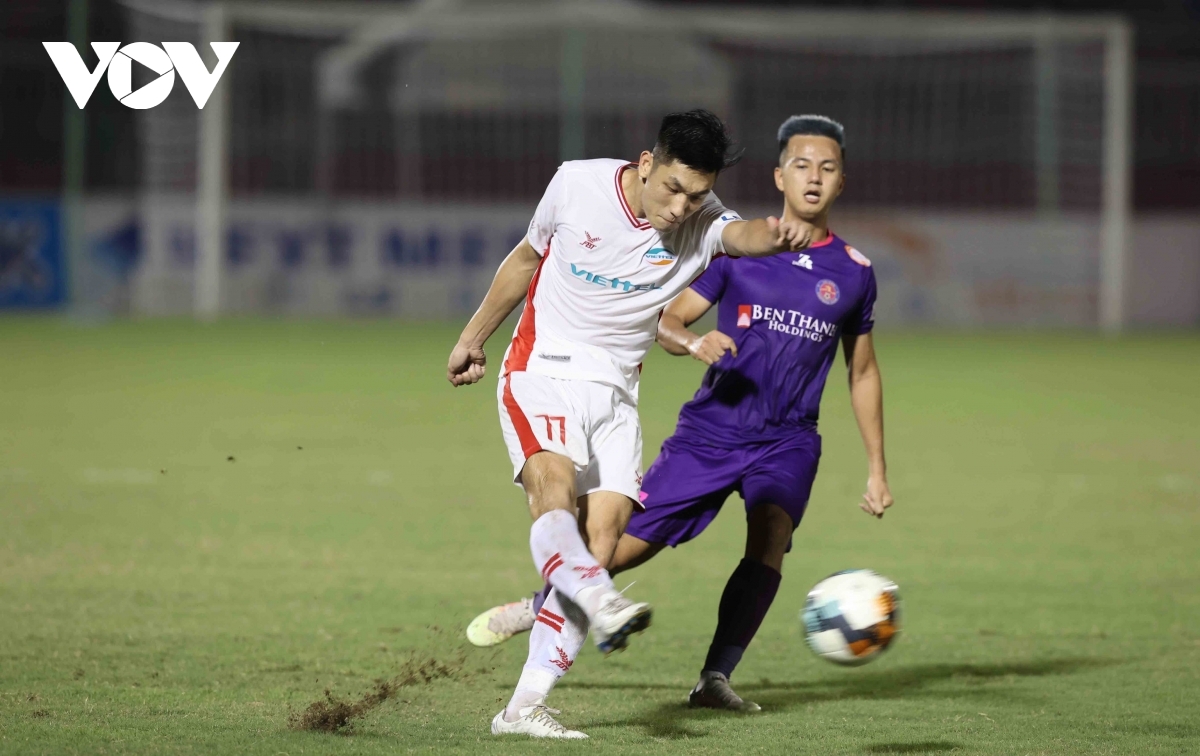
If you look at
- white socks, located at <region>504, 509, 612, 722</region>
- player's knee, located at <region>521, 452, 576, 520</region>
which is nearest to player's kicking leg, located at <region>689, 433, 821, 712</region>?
white socks, located at <region>504, 509, 612, 722</region>

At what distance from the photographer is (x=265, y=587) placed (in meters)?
7.66

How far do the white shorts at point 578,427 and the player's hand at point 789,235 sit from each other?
0.78 meters

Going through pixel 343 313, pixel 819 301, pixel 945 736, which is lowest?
pixel 343 313

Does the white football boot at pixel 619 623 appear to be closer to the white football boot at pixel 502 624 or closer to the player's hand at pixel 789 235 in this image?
the player's hand at pixel 789 235

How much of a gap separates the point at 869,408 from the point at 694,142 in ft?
4.77

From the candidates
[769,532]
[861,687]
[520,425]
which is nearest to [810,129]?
[769,532]

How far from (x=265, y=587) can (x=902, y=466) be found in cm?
631

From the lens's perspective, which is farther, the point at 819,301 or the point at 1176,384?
the point at 1176,384

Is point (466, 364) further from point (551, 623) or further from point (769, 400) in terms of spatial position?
point (769, 400)

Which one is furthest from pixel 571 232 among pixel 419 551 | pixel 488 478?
pixel 488 478

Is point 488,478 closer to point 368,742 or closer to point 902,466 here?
point 902,466

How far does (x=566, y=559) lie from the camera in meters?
4.61

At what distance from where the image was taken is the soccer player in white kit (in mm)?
Answer: 4859

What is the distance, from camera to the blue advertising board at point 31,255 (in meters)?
27.1
